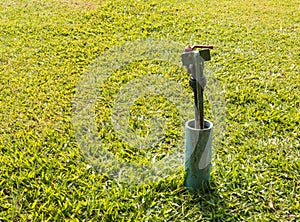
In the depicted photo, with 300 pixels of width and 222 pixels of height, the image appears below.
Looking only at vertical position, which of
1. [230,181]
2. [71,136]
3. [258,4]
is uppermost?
[258,4]

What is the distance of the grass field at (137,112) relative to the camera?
2.38 meters

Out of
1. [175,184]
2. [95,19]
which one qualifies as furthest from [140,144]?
[95,19]

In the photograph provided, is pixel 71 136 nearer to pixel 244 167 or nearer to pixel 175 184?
pixel 175 184

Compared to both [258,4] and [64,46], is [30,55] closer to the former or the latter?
[64,46]

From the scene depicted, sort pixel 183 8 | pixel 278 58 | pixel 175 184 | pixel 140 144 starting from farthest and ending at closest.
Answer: pixel 183 8, pixel 278 58, pixel 140 144, pixel 175 184

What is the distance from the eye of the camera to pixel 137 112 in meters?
3.42

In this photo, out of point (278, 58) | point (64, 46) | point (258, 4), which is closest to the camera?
point (278, 58)

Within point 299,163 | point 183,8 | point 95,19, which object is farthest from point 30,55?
point 299,163

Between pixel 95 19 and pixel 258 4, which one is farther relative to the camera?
pixel 258 4

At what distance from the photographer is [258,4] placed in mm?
7059

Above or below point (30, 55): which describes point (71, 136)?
below

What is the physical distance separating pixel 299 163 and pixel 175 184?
0.96 m

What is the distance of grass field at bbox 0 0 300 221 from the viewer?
238cm

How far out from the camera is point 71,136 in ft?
10.1
